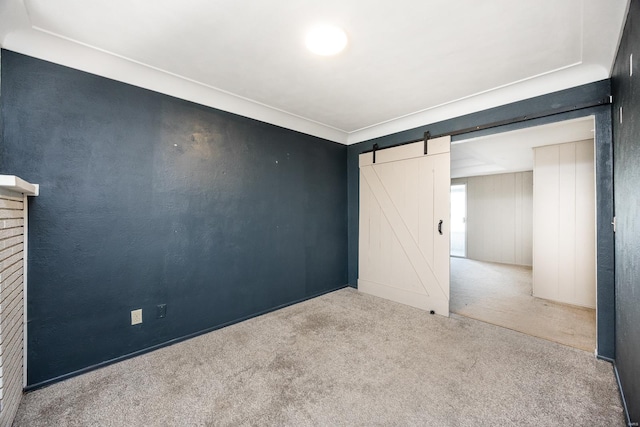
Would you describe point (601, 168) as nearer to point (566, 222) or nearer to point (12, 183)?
point (566, 222)

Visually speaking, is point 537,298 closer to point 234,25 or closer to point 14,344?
point 234,25

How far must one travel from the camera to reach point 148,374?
6.61 ft

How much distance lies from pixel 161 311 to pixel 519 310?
4000 mm

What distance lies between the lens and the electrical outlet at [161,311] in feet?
7.83

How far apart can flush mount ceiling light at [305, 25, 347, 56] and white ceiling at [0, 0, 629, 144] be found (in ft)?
0.20

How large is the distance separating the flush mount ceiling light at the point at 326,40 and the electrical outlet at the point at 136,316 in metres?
2.54

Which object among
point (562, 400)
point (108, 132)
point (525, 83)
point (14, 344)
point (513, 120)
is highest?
point (525, 83)

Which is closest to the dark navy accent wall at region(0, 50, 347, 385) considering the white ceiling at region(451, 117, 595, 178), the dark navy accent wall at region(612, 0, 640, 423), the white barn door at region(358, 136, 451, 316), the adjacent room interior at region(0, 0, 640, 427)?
the adjacent room interior at region(0, 0, 640, 427)

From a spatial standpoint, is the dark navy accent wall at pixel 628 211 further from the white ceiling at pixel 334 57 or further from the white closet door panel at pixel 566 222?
the white closet door panel at pixel 566 222

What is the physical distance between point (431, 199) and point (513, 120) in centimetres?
112

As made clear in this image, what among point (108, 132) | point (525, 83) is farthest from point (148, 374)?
point (525, 83)

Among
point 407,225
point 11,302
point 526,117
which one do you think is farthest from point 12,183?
point 526,117

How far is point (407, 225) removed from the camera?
3.51m

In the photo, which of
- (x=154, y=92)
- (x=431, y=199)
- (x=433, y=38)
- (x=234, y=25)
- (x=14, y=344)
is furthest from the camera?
(x=431, y=199)
